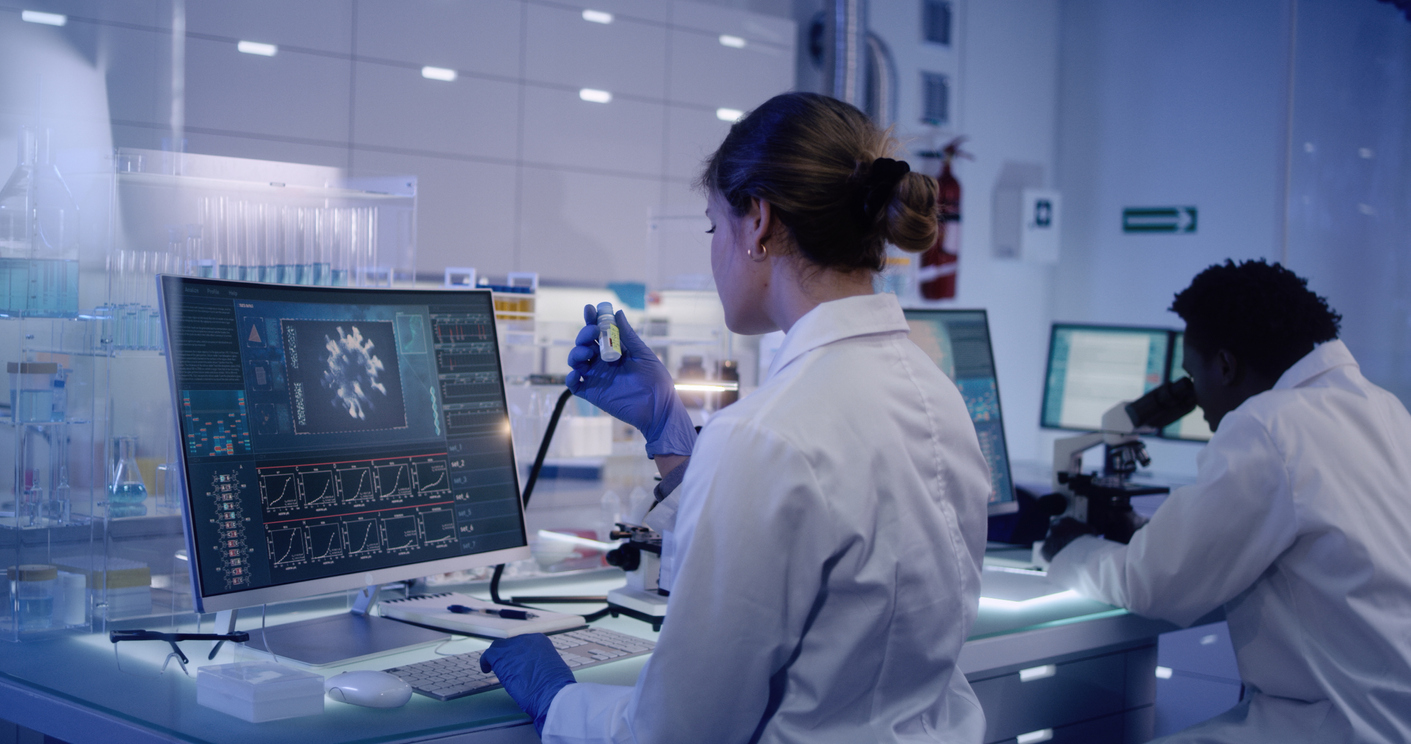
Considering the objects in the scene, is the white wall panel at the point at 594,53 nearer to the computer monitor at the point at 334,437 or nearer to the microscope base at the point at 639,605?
the computer monitor at the point at 334,437

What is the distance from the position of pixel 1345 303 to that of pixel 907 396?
3.46 meters

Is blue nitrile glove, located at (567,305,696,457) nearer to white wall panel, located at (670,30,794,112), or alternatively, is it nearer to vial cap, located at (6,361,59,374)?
vial cap, located at (6,361,59,374)

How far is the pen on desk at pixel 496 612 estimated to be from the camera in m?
1.72

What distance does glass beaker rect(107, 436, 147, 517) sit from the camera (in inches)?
66.1

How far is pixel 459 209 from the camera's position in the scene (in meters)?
4.30

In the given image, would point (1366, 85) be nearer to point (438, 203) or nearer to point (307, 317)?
point (438, 203)

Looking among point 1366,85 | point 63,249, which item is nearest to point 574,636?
point 63,249

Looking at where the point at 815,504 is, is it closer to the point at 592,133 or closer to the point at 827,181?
the point at 827,181

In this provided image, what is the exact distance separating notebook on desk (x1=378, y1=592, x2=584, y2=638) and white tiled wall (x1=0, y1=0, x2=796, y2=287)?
168 cm

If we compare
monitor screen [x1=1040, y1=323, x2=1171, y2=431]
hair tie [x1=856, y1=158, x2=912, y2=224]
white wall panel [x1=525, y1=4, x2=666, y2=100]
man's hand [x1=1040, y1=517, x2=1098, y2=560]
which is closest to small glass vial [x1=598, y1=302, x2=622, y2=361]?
hair tie [x1=856, y1=158, x2=912, y2=224]

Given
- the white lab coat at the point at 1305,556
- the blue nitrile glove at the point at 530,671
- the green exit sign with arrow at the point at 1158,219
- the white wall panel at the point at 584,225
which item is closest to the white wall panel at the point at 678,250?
the white wall panel at the point at 584,225

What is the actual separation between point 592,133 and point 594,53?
33 centimetres

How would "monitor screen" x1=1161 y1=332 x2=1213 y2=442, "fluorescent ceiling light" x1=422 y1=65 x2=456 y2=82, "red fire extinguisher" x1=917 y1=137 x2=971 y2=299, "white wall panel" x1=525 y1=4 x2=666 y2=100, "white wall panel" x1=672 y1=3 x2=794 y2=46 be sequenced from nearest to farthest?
"monitor screen" x1=1161 y1=332 x2=1213 y2=442, "fluorescent ceiling light" x1=422 y1=65 x2=456 y2=82, "white wall panel" x1=525 y1=4 x2=666 y2=100, "white wall panel" x1=672 y1=3 x2=794 y2=46, "red fire extinguisher" x1=917 y1=137 x2=971 y2=299

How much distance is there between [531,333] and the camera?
2.54 m
